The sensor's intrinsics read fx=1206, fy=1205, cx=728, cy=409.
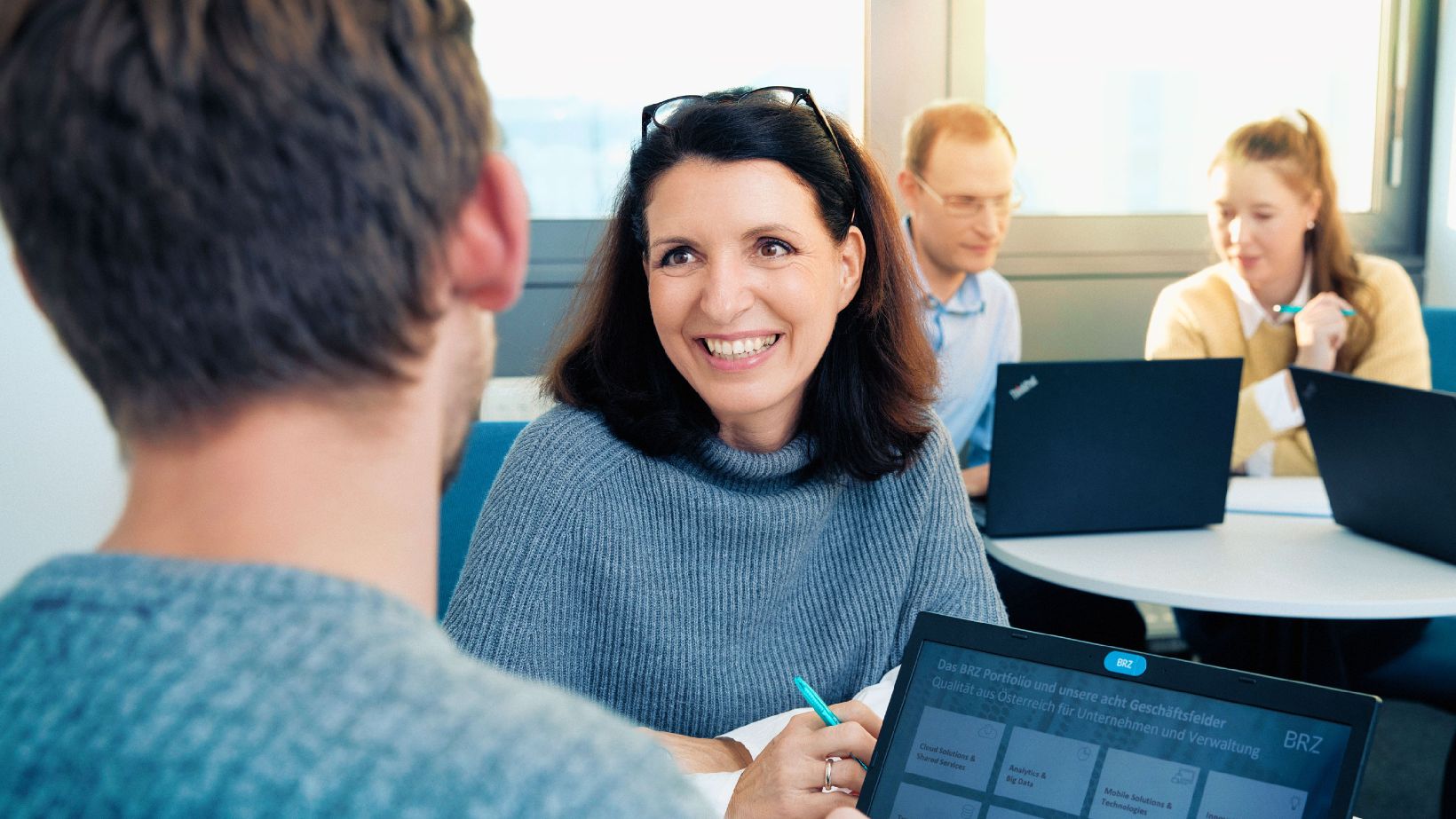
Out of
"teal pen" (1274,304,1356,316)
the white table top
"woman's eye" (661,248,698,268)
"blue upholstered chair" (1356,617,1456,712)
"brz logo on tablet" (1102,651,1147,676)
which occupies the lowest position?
"blue upholstered chair" (1356,617,1456,712)

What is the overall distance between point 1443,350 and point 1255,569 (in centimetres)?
126

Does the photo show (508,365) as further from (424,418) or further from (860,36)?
(424,418)

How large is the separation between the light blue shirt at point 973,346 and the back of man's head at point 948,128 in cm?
16

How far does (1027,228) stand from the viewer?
3.22 metres

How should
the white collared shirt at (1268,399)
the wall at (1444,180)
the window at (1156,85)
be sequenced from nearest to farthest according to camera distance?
the white collared shirt at (1268,399)
the window at (1156,85)
the wall at (1444,180)

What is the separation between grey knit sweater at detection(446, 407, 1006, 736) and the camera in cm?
129

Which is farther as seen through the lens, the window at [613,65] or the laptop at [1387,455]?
the window at [613,65]

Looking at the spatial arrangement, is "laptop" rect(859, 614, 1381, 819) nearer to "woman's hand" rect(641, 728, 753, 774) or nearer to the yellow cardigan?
"woman's hand" rect(641, 728, 753, 774)

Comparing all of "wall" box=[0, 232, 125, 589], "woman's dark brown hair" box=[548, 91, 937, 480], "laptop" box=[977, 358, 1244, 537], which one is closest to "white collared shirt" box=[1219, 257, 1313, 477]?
"laptop" box=[977, 358, 1244, 537]

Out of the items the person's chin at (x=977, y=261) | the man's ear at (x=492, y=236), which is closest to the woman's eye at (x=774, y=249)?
the man's ear at (x=492, y=236)

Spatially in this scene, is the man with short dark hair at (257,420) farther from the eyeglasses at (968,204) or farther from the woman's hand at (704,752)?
the eyeglasses at (968,204)

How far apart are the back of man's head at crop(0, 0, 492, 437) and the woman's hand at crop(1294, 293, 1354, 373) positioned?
2.41 m

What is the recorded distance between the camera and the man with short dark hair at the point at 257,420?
41 cm

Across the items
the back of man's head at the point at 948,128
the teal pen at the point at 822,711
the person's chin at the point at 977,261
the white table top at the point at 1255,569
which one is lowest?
the white table top at the point at 1255,569
